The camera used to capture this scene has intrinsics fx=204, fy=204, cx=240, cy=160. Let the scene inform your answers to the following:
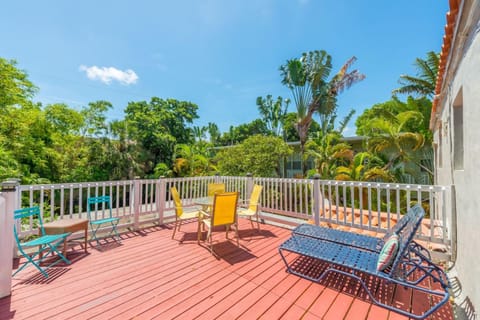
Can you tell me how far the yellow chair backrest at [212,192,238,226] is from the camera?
394cm

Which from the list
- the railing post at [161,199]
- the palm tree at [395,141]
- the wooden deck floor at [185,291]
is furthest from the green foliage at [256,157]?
the wooden deck floor at [185,291]

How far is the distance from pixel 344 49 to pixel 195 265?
47.3ft

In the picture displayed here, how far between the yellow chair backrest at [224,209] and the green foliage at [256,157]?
262 inches

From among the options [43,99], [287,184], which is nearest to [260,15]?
[287,184]

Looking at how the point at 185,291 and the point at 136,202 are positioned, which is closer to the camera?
the point at 185,291

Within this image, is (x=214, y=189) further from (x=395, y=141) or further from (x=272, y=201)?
(x=395, y=141)

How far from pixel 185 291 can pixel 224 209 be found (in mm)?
1638

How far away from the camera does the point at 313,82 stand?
12555 mm

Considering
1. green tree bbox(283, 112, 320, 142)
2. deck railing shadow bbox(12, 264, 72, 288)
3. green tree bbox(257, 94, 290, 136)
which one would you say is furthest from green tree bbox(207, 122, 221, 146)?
deck railing shadow bbox(12, 264, 72, 288)

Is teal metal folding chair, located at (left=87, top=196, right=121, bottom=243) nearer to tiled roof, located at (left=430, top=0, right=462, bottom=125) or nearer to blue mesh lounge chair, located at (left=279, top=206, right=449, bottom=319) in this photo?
blue mesh lounge chair, located at (left=279, top=206, right=449, bottom=319)

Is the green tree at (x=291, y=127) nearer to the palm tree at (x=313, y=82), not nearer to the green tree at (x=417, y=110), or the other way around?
the palm tree at (x=313, y=82)

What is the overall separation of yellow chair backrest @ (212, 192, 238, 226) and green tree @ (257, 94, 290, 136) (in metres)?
18.4

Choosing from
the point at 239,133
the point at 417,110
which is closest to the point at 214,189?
the point at 417,110

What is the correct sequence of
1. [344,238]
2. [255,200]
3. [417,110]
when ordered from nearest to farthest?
[344,238]
[255,200]
[417,110]
